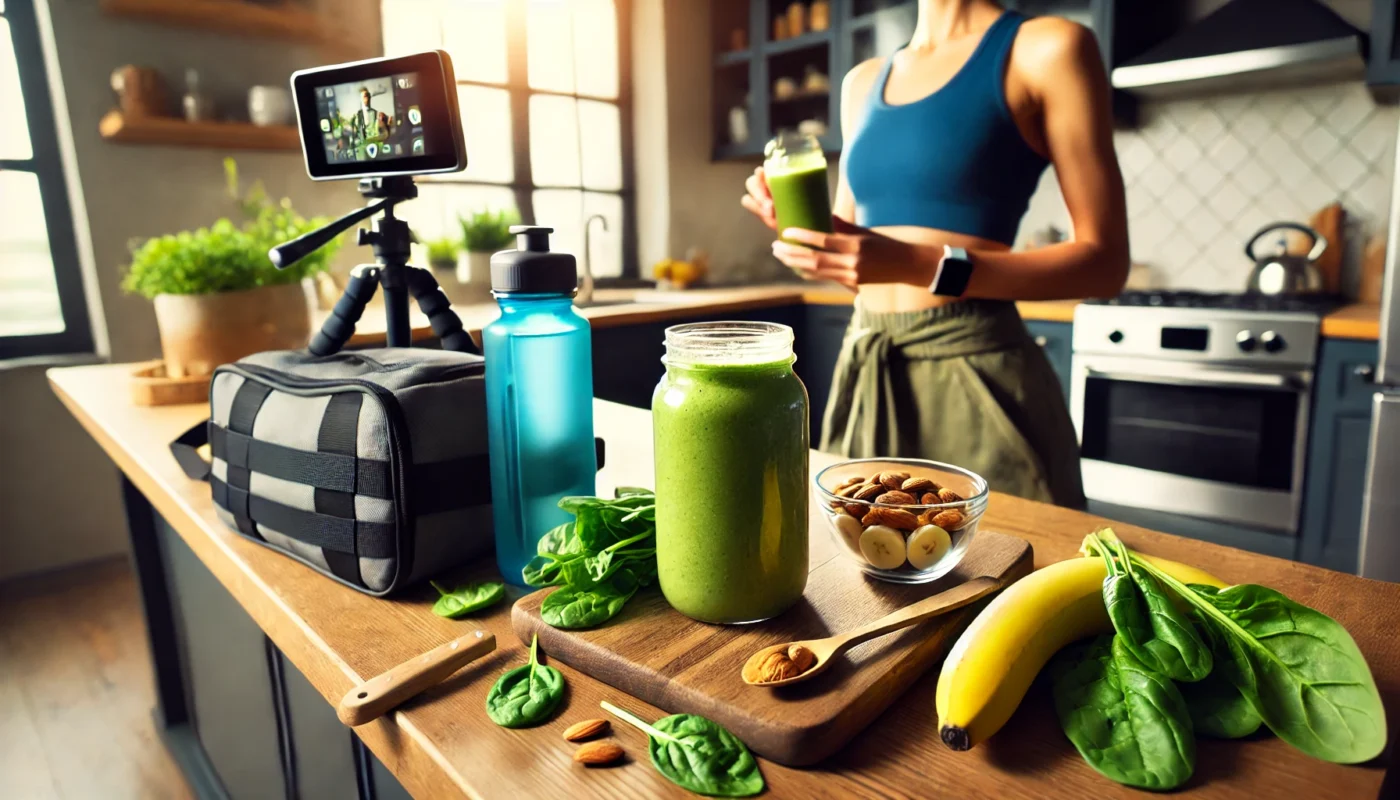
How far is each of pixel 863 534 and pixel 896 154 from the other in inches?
38.4

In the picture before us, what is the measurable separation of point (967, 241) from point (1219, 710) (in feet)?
3.41

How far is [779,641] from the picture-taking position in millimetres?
540

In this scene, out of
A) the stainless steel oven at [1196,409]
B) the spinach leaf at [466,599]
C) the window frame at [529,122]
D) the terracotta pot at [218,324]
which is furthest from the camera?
the window frame at [529,122]

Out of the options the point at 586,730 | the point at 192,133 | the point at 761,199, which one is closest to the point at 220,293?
the point at 761,199

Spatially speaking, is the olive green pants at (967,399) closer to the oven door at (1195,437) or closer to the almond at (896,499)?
the almond at (896,499)

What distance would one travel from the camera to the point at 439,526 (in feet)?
2.24

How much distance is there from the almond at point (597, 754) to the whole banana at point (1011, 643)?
0.17m

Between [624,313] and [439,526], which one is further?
[624,313]

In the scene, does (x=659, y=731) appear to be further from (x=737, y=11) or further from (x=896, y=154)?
(x=737, y=11)

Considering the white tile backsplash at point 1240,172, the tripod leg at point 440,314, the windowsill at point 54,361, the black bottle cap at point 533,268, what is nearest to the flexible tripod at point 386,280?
the tripod leg at point 440,314

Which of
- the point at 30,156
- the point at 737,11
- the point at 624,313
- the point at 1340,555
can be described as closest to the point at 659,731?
the point at 624,313

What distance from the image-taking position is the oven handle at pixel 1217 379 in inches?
91.0

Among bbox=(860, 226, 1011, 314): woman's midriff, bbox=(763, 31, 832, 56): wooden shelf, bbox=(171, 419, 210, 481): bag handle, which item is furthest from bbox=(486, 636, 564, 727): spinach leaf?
bbox=(763, 31, 832, 56): wooden shelf

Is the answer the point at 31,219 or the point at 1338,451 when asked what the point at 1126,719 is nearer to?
the point at 1338,451
